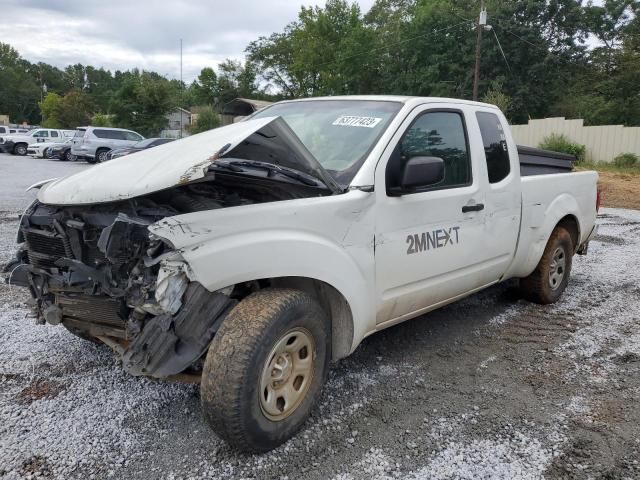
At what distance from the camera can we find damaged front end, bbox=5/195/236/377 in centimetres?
251

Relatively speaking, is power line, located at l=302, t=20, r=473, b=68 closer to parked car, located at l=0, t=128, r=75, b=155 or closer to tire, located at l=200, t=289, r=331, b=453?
parked car, located at l=0, t=128, r=75, b=155

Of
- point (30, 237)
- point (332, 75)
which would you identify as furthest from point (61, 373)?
point (332, 75)

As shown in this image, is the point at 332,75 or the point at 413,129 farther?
the point at 332,75

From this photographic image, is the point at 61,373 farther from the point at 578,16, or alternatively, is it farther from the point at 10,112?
the point at 10,112

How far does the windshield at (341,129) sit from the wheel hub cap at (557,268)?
8.79 ft

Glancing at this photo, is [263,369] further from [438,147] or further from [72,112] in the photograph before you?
[72,112]

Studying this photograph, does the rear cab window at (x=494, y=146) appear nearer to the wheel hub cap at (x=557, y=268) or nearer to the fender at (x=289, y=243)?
the wheel hub cap at (x=557, y=268)

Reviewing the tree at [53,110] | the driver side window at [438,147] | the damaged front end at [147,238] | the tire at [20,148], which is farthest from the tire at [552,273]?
the tree at [53,110]

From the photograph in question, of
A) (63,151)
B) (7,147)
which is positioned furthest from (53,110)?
(63,151)

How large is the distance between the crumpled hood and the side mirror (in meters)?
0.53

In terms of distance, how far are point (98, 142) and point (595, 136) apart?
23.2 metres

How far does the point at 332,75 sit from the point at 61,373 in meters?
56.3

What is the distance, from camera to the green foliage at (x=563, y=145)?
79.6 ft

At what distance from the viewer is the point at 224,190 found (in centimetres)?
286
